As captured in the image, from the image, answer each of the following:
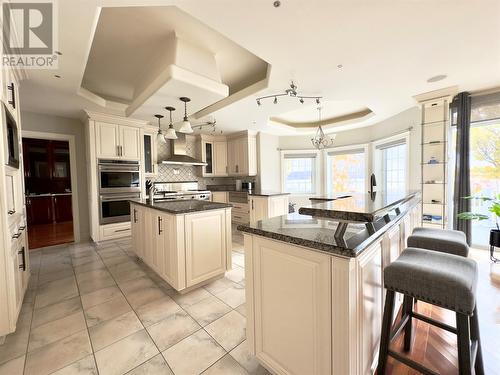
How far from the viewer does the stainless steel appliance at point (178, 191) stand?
5072 mm

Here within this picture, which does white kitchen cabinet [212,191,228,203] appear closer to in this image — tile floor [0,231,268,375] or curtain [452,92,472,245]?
tile floor [0,231,268,375]

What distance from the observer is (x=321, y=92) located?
320cm

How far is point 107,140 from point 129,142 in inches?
15.3

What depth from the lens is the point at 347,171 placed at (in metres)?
5.88

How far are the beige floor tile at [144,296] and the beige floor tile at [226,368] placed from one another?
3.63 ft

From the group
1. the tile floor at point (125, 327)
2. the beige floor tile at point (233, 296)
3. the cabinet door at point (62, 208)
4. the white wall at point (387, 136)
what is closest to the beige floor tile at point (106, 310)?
the tile floor at point (125, 327)

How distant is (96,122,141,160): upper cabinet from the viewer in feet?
13.2

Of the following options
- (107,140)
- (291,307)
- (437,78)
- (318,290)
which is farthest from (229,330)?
(107,140)

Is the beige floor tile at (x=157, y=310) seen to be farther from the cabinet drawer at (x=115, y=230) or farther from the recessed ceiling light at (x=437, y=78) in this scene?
the recessed ceiling light at (x=437, y=78)

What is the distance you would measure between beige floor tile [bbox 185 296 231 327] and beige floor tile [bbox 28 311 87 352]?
905 millimetres

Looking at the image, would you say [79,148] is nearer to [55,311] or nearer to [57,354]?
[55,311]

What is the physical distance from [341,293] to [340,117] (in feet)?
17.9

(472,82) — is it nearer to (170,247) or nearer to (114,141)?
(170,247)

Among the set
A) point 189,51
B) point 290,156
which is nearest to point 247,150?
point 290,156
